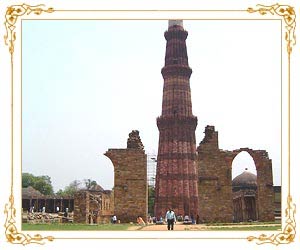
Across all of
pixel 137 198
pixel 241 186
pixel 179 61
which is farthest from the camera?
pixel 241 186

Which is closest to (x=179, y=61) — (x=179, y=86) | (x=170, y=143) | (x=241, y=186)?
(x=179, y=86)

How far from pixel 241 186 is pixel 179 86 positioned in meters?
10.6

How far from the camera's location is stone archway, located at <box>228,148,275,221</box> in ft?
62.0

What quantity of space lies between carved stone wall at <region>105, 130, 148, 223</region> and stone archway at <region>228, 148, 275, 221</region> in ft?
11.7

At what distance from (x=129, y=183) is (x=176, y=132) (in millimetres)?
12428

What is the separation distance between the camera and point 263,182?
63.0 ft

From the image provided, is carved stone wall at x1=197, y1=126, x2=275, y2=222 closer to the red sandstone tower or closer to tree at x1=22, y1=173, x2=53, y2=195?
the red sandstone tower

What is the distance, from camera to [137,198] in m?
17.5

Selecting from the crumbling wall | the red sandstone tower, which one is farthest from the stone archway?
the red sandstone tower

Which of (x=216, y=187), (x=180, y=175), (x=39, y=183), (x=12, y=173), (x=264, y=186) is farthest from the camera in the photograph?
(x=39, y=183)
